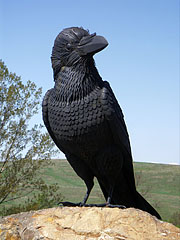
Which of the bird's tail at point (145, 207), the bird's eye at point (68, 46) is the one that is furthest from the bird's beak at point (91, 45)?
the bird's tail at point (145, 207)

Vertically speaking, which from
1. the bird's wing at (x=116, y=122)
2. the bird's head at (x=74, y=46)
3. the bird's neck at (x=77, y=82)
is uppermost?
the bird's head at (x=74, y=46)

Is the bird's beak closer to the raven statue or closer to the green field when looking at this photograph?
the raven statue

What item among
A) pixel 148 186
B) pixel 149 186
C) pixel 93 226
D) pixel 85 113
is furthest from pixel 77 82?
pixel 149 186

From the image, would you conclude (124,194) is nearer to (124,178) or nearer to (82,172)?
(124,178)

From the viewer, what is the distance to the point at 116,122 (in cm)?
368

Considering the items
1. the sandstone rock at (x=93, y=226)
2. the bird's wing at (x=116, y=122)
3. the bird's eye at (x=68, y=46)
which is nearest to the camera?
the sandstone rock at (x=93, y=226)

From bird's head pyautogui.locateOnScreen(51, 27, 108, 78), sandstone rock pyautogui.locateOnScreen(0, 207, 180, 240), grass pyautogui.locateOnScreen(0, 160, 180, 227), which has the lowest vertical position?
grass pyautogui.locateOnScreen(0, 160, 180, 227)

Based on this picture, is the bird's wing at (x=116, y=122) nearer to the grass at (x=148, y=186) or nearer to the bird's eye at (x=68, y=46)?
the bird's eye at (x=68, y=46)

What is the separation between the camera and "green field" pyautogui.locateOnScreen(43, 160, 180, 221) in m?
13.1

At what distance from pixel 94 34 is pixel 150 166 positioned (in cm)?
1339

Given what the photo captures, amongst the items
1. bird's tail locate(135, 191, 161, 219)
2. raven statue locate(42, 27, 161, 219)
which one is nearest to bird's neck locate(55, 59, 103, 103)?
raven statue locate(42, 27, 161, 219)

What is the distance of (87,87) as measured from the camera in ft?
12.2

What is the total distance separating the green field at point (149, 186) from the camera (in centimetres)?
1314

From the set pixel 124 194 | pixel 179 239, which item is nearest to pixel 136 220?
pixel 179 239
